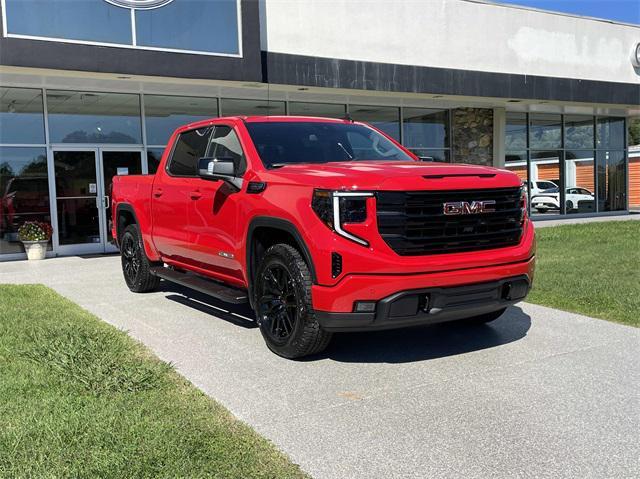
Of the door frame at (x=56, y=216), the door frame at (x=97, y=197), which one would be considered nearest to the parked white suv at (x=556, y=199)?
the door frame at (x=97, y=197)

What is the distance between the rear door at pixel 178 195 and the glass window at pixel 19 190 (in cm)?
724

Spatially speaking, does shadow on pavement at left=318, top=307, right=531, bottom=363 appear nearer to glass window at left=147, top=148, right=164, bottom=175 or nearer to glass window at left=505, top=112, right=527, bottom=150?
glass window at left=147, top=148, right=164, bottom=175

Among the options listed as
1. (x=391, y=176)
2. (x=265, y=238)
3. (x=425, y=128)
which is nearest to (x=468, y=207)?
(x=391, y=176)

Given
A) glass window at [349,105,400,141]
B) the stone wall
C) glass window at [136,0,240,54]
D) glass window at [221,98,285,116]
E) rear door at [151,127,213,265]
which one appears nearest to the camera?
rear door at [151,127,213,265]

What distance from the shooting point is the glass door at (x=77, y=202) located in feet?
43.8

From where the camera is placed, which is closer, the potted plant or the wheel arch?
the wheel arch

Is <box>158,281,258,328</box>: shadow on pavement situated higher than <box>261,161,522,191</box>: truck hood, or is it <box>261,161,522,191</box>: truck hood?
<box>261,161,522,191</box>: truck hood

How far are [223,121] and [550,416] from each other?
409 centimetres

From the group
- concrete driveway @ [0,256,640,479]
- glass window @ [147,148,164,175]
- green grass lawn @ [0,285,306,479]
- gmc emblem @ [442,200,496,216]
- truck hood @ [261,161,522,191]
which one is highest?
glass window @ [147,148,164,175]

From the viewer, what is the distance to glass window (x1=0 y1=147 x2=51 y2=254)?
1286 centimetres

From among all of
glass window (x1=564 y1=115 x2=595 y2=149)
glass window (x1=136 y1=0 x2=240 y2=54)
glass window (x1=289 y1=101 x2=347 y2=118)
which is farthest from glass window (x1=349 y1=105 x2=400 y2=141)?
glass window (x1=564 y1=115 x2=595 y2=149)

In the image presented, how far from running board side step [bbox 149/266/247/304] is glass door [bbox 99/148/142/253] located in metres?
7.04

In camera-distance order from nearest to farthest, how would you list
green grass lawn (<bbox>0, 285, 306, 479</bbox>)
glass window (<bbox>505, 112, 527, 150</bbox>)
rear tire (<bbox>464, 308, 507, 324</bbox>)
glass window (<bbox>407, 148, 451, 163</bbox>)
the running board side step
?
green grass lawn (<bbox>0, 285, 306, 479</bbox>) → the running board side step → rear tire (<bbox>464, 308, 507, 324</bbox>) → glass window (<bbox>407, 148, 451, 163</bbox>) → glass window (<bbox>505, 112, 527, 150</bbox>)

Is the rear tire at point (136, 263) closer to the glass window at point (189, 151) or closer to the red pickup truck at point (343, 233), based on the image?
the glass window at point (189, 151)
